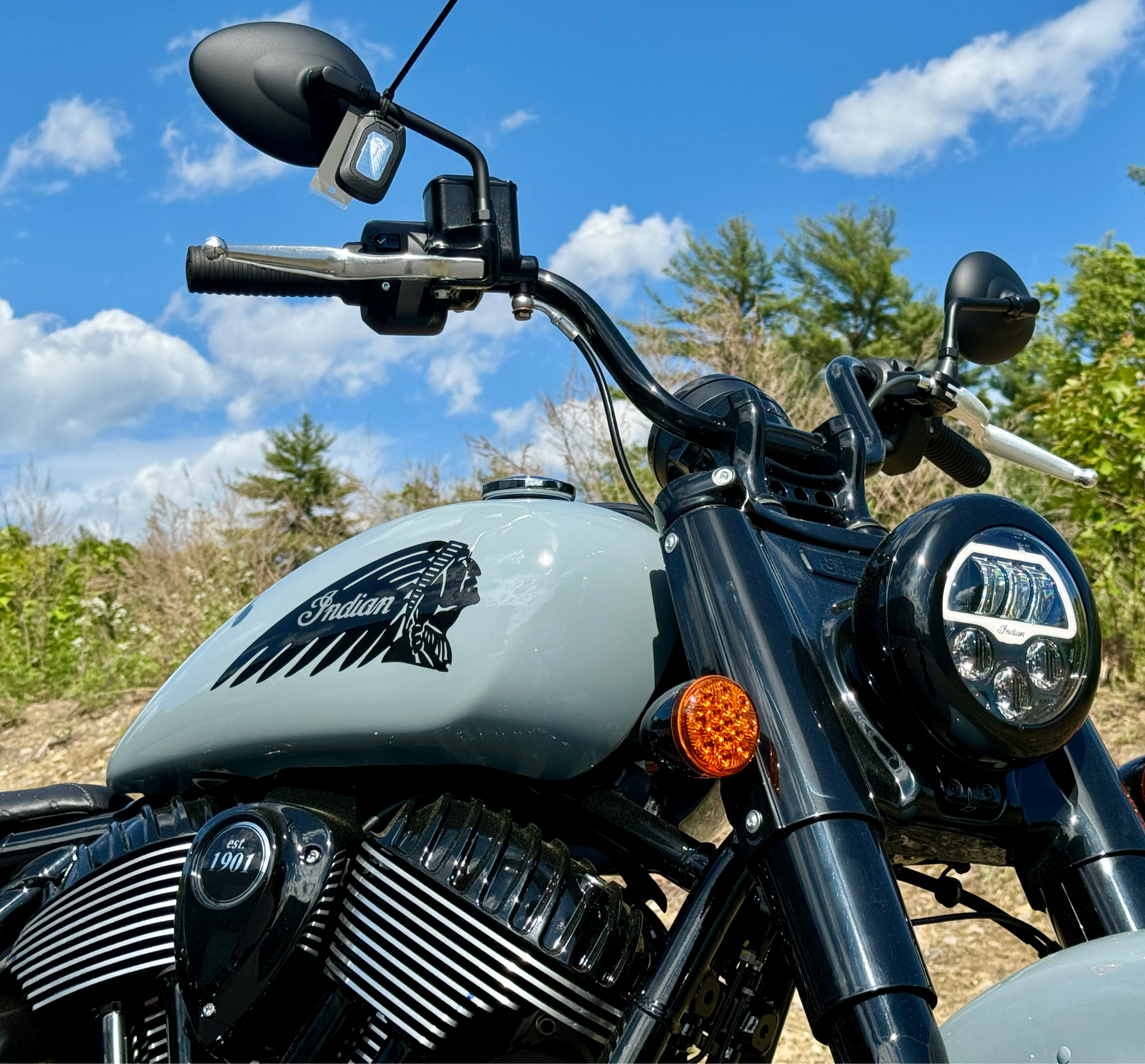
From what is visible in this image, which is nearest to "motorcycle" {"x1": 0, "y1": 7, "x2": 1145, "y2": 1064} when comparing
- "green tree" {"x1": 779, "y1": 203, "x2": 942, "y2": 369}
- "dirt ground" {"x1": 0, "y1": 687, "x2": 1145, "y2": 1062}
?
"dirt ground" {"x1": 0, "y1": 687, "x2": 1145, "y2": 1062}

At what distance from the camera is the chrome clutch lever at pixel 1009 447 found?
1.70 m

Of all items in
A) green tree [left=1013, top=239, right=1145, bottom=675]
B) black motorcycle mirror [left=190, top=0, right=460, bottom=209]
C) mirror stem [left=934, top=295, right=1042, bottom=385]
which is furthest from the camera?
green tree [left=1013, top=239, right=1145, bottom=675]

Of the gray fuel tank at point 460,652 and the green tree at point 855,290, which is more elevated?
the green tree at point 855,290

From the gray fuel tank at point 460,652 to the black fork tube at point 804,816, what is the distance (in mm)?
162

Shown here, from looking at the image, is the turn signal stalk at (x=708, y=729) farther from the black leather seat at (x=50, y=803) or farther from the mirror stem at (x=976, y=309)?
the black leather seat at (x=50, y=803)

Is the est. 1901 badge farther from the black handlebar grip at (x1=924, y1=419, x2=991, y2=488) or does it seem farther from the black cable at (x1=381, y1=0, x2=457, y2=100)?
the black handlebar grip at (x1=924, y1=419, x2=991, y2=488)

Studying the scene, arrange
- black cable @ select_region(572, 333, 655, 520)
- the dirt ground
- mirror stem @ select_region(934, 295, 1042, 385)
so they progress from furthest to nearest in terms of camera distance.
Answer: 1. the dirt ground
2. mirror stem @ select_region(934, 295, 1042, 385)
3. black cable @ select_region(572, 333, 655, 520)

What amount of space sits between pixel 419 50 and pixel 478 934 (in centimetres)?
100

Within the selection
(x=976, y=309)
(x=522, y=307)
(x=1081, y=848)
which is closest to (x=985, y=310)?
(x=976, y=309)

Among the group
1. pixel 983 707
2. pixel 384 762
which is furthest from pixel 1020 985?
pixel 384 762

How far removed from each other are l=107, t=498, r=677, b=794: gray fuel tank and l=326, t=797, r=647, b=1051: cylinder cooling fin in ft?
0.35

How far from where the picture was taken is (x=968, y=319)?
Answer: 1630 millimetres

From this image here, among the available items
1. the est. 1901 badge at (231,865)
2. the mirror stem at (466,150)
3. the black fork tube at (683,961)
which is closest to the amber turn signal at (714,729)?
the black fork tube at (683,961)

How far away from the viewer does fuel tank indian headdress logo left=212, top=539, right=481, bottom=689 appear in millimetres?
1343
